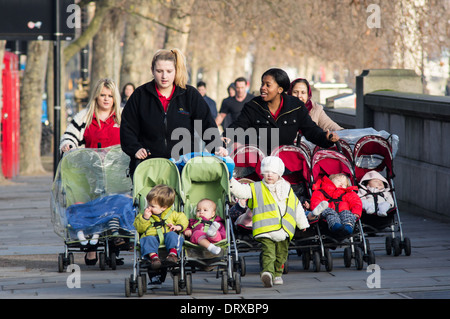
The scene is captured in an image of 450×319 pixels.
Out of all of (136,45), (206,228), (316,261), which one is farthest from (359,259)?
(136,45)

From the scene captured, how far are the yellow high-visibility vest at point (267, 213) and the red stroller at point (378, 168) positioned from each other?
151 cm

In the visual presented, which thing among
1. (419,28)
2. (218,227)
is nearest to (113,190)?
(218,227)

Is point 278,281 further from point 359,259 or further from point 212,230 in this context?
point 359,259

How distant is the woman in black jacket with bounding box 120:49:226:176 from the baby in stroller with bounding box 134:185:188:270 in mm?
741

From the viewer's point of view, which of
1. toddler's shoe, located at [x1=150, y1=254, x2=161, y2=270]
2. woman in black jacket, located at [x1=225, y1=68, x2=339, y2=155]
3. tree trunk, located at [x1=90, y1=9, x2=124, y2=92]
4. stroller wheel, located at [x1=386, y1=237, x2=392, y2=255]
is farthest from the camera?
tree trunk, located at [x1=90, y1=9, x2=124, y2=92]

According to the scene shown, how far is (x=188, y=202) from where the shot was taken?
9.05 meters

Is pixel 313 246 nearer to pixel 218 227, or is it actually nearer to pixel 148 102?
pixel 218 227

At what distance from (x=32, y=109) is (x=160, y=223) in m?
16.7

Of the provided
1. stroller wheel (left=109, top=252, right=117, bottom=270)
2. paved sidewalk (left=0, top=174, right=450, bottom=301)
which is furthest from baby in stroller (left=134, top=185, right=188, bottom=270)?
stroller wheel (left=109, top=252, right=117, bottom=270)

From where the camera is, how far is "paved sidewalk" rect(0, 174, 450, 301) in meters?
8.38

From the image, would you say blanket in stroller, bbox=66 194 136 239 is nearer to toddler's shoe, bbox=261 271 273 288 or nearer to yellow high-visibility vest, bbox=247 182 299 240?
yellow high-visibility vest, bbox=247 182 299 240
